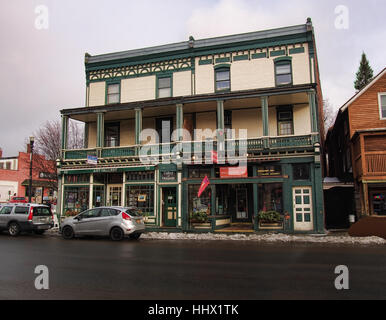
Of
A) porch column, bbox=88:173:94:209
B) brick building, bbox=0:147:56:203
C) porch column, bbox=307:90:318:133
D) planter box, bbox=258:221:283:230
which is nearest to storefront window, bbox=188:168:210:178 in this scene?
planter box, bbox=258:221:283:230

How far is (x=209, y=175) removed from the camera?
60.9 feet

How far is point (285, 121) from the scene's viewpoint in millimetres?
19719

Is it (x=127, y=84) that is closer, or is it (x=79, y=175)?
(x=79, y=175)

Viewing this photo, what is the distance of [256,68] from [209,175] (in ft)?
24.4

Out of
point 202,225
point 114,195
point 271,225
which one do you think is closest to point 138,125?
point 114,195

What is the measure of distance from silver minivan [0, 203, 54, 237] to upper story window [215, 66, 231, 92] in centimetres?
1266

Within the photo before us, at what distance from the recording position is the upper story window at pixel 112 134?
75.5 ft

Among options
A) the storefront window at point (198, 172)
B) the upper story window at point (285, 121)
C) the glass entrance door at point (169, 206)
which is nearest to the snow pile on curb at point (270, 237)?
the glass entrance door at point (169, 206)

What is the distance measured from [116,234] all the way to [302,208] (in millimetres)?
9430

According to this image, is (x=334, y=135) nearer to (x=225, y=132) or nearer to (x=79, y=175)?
(x=225, y=132)

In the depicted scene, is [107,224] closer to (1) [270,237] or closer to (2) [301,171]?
(1) [270,237]

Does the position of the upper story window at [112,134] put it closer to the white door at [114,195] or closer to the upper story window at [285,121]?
the white door at [114,195]
